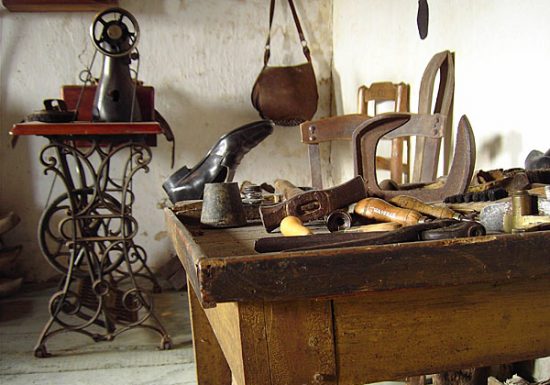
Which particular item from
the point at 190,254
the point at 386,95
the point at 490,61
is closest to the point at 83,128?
the point at 386,95

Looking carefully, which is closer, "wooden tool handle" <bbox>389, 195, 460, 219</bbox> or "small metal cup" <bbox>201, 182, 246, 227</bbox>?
"wooden tool handle" <bbox>389, 195, 460, 219</bbox>

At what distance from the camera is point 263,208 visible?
1182 millimetres

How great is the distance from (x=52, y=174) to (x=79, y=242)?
4.13 feet

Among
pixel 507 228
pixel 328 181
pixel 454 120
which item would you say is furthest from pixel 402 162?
pixel 507 228

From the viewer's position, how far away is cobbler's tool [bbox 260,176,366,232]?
1178 millimetres

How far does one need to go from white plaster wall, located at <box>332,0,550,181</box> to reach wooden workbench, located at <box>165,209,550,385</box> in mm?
971

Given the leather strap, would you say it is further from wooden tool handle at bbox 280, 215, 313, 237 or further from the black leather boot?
wooden tool handle at bbox 280, 215, 313, 237

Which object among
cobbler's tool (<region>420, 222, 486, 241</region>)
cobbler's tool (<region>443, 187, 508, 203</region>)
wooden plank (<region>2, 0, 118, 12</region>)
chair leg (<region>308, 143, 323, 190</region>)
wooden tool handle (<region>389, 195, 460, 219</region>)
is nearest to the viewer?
cobbler's tool (<region>420, 222, 486, 241</region>)

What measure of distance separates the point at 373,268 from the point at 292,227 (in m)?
0.35

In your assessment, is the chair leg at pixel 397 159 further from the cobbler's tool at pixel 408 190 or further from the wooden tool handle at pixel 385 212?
the wooden tool handle at pixel 385 212

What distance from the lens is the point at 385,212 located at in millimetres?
1092

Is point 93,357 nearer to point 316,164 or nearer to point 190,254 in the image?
point 316,164

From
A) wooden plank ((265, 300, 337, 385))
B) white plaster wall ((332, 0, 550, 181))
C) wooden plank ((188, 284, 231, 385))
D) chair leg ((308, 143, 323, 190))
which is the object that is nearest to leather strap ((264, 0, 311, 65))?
white plaster wall ((332, 0, 550, 181))

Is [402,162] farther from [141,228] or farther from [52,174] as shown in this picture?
[52,174]
